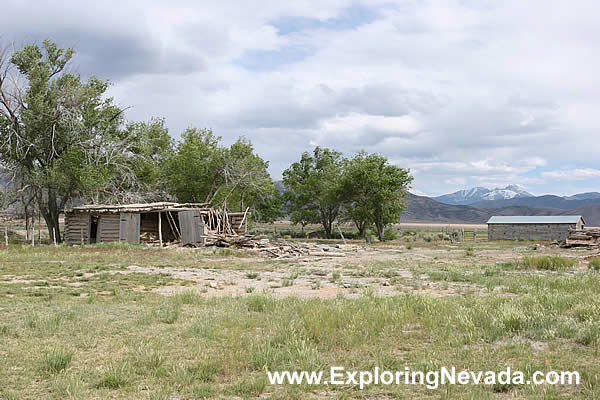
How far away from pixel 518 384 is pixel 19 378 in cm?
572

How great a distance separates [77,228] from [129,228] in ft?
15.9

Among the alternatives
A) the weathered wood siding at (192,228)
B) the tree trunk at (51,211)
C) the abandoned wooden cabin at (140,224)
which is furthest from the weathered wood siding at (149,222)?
the tree trunk at (51,211)

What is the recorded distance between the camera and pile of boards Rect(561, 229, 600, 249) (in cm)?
3303

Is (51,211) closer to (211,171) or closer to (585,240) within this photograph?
(211,171)

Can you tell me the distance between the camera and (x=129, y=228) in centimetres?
3069

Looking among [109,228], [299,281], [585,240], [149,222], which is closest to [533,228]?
[585,240]

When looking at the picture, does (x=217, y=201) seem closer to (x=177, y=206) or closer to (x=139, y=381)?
(x=177, y=206)

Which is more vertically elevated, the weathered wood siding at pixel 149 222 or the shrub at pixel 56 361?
the weathered wood siding at pixel 149 222

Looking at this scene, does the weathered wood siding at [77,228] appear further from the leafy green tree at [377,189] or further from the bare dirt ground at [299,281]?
the leafy green tree at [377,189]

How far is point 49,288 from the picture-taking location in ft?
40.4

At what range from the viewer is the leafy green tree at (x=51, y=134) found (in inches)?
1252

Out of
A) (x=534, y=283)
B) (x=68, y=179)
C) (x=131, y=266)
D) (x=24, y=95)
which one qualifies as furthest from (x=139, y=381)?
(x=24, y=95)

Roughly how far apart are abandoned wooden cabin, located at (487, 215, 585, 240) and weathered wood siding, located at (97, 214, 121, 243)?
4174 cm

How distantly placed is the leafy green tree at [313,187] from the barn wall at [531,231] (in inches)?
752
